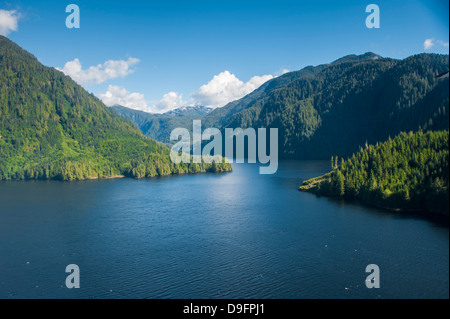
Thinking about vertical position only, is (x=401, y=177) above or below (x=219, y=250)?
above

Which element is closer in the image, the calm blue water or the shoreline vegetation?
the calm blue water

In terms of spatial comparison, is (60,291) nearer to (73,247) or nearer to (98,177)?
(73,247)

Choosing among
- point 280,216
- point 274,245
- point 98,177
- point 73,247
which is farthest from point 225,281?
Answer: point 98,177

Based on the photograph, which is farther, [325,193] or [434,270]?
[325,193]

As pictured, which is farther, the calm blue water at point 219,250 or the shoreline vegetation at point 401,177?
the shoreline vegetation at point 401,177

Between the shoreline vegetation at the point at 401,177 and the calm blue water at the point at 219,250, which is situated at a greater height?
the shoreline vegetation at the point at 401,177
